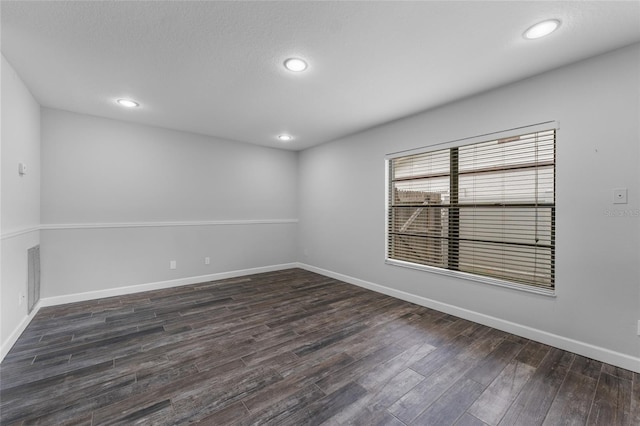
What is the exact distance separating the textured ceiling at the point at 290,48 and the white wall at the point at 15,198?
259mm

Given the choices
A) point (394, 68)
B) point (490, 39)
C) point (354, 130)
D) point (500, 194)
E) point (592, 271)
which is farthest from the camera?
point (354, 130)

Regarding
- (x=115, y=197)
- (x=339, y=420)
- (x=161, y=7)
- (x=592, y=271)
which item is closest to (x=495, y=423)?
(x=339, y=420)

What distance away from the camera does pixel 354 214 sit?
4.47 meters

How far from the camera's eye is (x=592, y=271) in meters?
2.25

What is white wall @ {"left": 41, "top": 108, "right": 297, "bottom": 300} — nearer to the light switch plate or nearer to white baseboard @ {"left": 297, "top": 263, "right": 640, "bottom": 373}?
white baseboard @ {"left": 297, "top": 263, "right": 640, "bottom": 373}

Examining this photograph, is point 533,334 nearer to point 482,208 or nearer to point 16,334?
point 482,208

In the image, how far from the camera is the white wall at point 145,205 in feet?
11.5

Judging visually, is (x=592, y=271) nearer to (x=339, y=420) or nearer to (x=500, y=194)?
(x=500, y=194)

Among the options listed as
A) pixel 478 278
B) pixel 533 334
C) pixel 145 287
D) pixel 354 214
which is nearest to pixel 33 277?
pixel 145 287

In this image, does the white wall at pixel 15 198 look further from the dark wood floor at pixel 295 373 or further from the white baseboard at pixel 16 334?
the dark wood floor at pixel 295 373

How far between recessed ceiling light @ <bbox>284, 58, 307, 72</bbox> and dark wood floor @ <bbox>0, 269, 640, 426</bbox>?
8.38ft

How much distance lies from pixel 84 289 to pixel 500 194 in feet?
17.6

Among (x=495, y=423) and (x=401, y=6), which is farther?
(x=401, y=6)

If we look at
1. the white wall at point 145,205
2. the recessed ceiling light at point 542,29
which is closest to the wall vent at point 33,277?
the white wall at point 145,205
